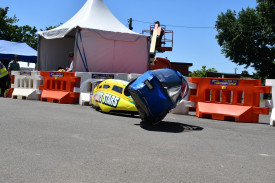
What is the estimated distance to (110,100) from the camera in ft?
30.4

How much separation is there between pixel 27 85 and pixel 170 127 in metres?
8.92

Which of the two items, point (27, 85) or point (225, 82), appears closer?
point (225, 82)

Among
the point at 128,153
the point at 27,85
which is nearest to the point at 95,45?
the point at 27,85

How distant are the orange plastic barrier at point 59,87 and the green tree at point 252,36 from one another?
29377mm

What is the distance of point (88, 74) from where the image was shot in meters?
12.3

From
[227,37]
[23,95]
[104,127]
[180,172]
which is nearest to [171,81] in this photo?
[104,127]

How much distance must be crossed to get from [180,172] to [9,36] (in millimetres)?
48073

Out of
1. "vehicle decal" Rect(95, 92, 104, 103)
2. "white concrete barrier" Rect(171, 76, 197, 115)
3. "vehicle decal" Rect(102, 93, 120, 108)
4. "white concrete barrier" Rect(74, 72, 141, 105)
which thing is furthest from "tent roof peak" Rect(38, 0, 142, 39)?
"white concrete barrier" Rect(171, 76, 197, 115)

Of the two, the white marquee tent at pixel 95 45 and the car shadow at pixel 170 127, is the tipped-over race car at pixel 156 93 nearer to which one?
the car shadow at pixel 170 127

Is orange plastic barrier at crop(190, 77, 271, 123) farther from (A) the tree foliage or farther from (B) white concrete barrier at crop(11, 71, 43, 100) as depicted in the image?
(A) the tree foliage

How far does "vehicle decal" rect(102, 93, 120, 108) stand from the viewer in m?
9.11

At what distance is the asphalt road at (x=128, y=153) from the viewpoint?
368cm

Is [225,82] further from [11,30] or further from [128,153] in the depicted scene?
[11,30]

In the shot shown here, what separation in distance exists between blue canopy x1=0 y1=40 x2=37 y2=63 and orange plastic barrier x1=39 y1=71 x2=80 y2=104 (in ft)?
38.0
